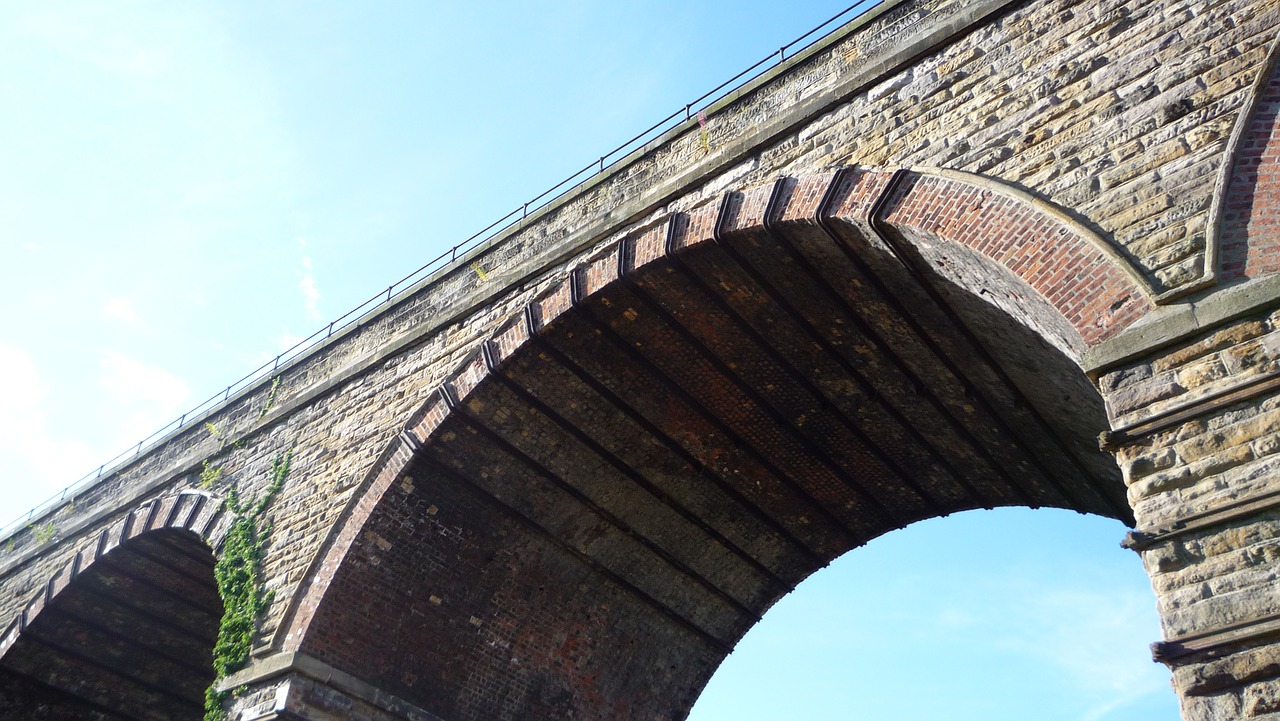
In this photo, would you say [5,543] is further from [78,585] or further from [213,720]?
[213,720]

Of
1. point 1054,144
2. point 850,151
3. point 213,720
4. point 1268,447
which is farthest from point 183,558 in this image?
point 1268,447

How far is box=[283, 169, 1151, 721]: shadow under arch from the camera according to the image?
8.12m

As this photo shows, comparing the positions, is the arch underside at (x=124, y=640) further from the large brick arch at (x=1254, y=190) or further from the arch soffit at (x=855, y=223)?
the large brick arch at (x=1254, y=190)

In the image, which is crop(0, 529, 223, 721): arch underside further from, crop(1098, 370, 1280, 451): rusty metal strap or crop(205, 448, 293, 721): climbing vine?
crop(1098, 370, 1280, 451): rusty metal strap

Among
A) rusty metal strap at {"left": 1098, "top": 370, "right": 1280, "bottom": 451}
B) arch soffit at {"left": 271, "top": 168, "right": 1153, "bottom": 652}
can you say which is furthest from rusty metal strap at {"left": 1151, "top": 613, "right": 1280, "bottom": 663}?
arch soffit at {"left": 271, "top": 168, "right": 1153, "bottom": 652}

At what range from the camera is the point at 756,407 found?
10.4 m

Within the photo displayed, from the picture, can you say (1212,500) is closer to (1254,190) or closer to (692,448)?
(1254,190)

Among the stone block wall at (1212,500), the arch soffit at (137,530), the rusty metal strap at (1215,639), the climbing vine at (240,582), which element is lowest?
the rusty metal strap at (1215,639)

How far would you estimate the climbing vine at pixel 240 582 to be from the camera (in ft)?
32.5

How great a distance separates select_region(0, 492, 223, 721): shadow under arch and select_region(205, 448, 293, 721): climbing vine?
132 cm

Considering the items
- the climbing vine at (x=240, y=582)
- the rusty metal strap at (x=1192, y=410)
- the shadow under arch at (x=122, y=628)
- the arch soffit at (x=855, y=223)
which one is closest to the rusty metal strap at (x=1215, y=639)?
the rusty metal strap at (x=1192, y=410)

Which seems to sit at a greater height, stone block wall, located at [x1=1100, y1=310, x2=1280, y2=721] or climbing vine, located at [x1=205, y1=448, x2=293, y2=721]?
climbing vine, located at [x1=205, y1=448, x2=293, y2=721]

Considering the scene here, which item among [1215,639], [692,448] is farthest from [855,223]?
[692,448]

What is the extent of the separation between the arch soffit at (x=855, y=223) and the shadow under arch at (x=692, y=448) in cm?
3
